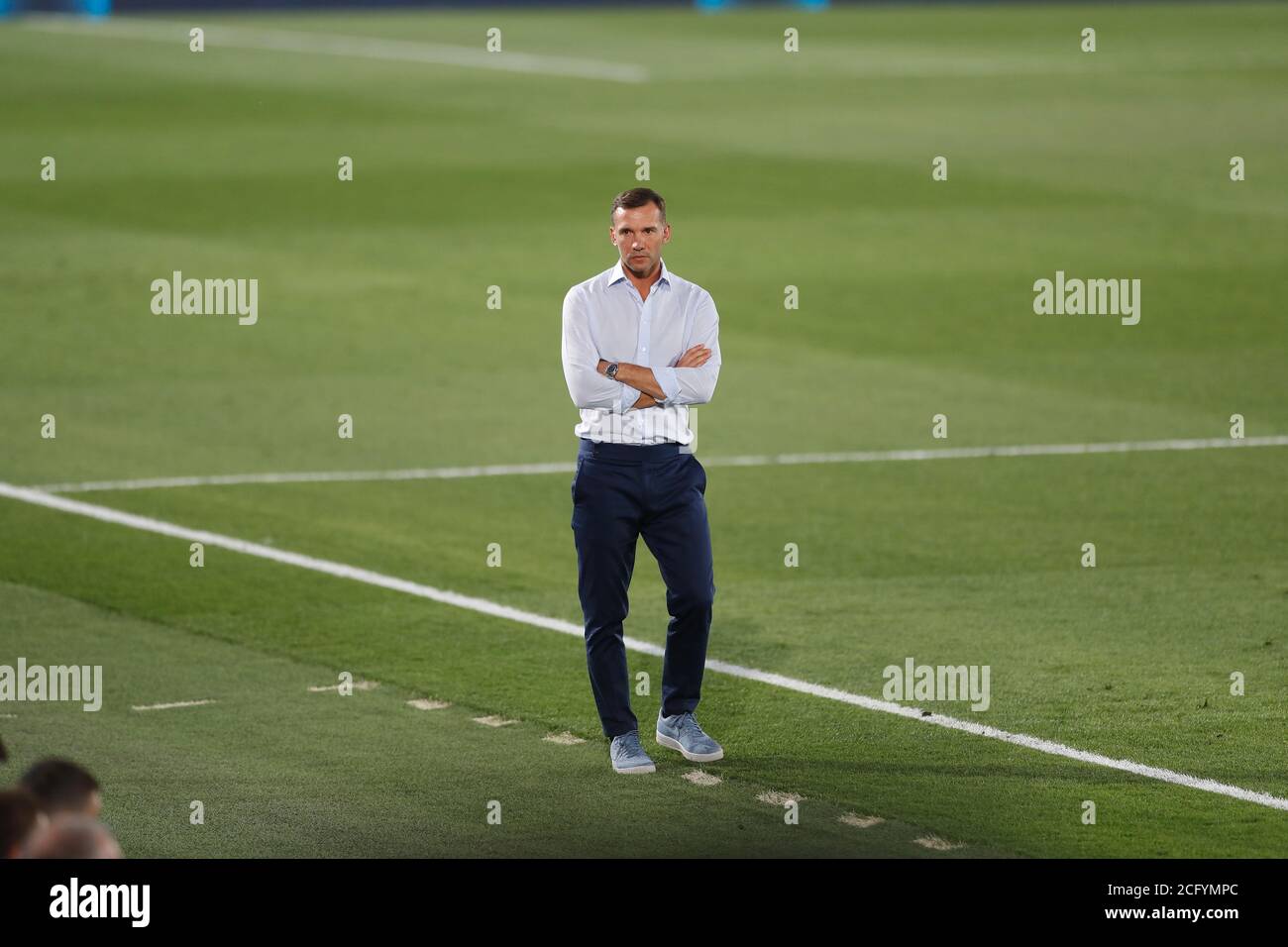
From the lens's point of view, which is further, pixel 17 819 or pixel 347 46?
pixel 347 46

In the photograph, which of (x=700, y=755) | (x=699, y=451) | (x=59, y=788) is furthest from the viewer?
(x=699, y=451)

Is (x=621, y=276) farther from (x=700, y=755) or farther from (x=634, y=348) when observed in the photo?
(x=700, y=755)

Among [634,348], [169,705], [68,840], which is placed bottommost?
[169,705]

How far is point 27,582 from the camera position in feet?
43.1

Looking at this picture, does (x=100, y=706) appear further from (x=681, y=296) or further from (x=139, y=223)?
(x=139, y=223)

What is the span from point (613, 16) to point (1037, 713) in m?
46.9

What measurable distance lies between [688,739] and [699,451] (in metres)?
7.29

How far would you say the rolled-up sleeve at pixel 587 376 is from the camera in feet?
31.6

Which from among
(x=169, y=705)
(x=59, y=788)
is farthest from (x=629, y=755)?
(x=59, y=788)

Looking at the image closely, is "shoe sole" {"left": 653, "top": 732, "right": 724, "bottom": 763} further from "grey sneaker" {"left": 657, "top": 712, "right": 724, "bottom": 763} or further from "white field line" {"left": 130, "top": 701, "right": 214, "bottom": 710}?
"white field line" {"left": 130, "top": 701, "right": 214, "bottom": 710}

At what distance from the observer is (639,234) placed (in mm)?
9547

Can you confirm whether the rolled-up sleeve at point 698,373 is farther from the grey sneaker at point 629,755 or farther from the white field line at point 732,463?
the white field line at point 732,463

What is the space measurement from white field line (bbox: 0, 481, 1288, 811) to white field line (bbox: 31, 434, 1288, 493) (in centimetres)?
83
